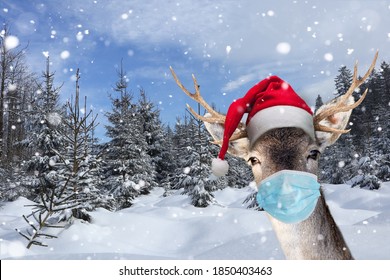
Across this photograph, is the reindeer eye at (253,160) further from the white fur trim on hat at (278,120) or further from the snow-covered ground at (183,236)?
the snow-covered ground at (183,236)

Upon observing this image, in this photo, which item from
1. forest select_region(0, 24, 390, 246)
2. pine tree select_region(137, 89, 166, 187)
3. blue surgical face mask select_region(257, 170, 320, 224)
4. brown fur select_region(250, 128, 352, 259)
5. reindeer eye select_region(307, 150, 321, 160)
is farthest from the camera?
pine tree select_region(137, 89, 166, 187)

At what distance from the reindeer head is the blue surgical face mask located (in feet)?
0.35

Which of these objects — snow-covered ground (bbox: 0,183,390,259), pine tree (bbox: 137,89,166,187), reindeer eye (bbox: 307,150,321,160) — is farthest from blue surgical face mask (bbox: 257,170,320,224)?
pine tree (bbox: 137,89,166,187)

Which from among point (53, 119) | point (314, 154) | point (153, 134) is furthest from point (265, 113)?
point (153, 134)

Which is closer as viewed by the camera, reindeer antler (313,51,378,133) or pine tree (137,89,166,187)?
reindeer antler (313,51,378,133)

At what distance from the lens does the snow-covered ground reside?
700 centimetres

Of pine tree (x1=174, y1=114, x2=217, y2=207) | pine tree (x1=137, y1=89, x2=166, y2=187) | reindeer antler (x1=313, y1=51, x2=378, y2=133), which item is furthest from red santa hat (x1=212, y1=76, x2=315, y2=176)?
pine tree (x1=137, y1=89, x2=166, y2=187)

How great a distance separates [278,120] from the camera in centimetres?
313

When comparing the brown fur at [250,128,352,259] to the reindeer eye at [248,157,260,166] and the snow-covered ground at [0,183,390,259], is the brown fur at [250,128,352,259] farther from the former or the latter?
the snow-covered ground at [0,183,390,259]

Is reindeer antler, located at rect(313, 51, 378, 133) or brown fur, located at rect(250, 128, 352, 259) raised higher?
reindeer antler, located at rect(313, 51, 378, 133)

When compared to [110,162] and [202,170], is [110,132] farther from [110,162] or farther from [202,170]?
[202,170]

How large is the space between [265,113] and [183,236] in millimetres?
9401

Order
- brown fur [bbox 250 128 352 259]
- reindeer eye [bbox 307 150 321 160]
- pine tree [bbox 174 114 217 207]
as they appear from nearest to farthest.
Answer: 1. brown fur [bbox 250 128 352 259]
2. reindeer eye [bbox 307 150 321 160]
3. pine tree [bbox 174 114 217 207]
